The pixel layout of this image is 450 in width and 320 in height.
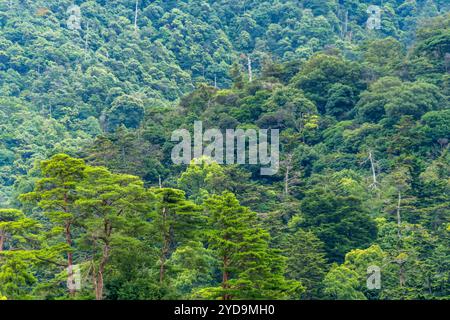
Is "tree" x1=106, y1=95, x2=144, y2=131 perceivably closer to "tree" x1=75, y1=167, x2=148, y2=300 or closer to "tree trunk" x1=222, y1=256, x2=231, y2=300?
"tree" x1=75, y1=167, x2=148, y2=300

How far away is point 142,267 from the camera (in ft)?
86.1

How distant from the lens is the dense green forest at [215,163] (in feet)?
86.1

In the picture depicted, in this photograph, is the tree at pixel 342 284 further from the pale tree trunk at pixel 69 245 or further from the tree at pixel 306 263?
the pale tree trunk at pixel 69 245

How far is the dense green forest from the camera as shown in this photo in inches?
1033

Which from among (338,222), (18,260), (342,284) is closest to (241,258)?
(18,260)

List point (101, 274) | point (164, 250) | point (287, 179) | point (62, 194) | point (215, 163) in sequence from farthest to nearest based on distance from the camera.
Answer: point (287, 179) < point (215, 163) < point (164, 250) < point (62, 194) < point (101, 274)

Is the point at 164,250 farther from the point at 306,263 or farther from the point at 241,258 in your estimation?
the point at 306,263

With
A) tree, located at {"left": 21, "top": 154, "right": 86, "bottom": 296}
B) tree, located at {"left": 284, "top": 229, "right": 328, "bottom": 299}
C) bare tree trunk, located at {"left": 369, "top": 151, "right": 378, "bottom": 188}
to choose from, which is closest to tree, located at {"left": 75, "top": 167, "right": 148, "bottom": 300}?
tree, located at {"left": 21, "top": 154, "right": 86, "bottom": 296}

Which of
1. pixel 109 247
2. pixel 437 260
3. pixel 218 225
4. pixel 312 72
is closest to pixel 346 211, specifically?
pixel 437 260

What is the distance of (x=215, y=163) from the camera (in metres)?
43.8

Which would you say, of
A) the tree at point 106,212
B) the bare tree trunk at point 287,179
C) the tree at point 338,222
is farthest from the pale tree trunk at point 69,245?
the bare tree trunk at point 287,179
